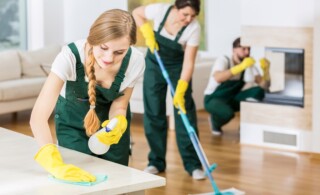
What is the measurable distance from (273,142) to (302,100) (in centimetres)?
44

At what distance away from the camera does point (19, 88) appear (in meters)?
8.27

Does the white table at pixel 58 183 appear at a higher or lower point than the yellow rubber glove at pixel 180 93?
lower

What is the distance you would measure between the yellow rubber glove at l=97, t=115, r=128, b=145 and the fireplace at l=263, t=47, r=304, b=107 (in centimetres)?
361

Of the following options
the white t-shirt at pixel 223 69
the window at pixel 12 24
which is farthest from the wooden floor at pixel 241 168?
the window at pixel 12 24

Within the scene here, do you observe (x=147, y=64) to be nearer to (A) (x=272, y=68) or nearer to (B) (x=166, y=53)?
(B) (x=166, y=53)

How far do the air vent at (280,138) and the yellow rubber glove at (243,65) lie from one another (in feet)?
2.07

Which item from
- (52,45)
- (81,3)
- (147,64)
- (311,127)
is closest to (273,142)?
(311,127)

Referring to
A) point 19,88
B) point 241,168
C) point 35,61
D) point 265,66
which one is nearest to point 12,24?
point 35,61

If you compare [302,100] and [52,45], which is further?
[52,45]

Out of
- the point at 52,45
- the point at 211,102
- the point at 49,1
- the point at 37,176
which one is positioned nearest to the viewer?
the point at 37,176

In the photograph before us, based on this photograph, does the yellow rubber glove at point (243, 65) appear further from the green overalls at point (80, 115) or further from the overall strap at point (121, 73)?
the overall strap at point (121, 73)

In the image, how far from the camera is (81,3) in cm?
1010

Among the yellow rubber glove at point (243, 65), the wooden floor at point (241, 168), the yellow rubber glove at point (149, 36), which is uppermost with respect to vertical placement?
the yellow rubber glove at point (149, 36)

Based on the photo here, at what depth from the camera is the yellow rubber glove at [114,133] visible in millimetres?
3484
